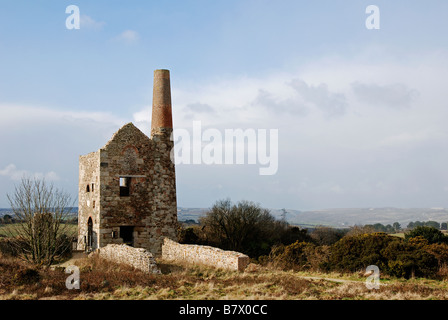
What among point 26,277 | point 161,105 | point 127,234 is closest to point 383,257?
point 127,234

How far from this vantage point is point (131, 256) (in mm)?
21281

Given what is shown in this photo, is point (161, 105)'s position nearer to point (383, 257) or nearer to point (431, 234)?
point (383, 257)

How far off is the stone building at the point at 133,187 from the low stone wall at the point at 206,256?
2.02m

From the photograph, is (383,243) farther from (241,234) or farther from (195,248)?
(241,234)

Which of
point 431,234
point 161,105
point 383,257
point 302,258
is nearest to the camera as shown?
point 383,257

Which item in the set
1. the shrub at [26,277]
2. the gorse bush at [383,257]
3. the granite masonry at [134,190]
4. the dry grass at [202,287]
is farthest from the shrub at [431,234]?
the shrub at [26,277]

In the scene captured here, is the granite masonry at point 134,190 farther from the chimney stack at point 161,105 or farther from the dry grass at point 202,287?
the dry grass at point 202,287

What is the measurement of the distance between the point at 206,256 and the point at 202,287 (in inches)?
201

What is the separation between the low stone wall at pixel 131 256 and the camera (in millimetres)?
19547

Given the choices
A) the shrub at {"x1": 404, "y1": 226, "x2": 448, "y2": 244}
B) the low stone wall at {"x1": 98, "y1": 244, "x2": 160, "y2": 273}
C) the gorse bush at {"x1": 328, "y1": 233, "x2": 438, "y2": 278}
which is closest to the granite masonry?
the low stone wall at {"x1": 98, "y1": 244, "x2": 160, "y2": 273}

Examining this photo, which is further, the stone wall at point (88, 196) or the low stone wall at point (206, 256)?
the stone wall at point (88, 196)
